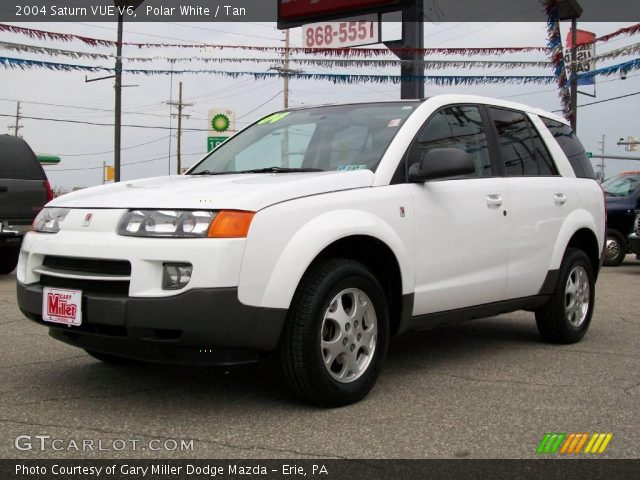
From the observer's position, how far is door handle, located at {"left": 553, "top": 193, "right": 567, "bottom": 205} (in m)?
5.32

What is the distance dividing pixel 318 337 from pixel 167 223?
91 centimetres

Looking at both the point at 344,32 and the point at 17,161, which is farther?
the point at 344,32

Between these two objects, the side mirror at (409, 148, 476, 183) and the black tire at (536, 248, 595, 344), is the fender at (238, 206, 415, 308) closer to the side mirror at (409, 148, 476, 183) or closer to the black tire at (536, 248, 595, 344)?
the side mirror at (409, 148, 476, 183)

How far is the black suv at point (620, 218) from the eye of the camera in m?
13.2

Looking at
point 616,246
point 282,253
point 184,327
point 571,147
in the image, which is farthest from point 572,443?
point 616,246

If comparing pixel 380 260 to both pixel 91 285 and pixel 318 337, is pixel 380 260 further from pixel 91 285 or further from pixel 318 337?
pixel 91 285

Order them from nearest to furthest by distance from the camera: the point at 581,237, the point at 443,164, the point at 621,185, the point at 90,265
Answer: the point at 90,265 < the point at 443,164 < the point at 581,237 < the point at 621,185

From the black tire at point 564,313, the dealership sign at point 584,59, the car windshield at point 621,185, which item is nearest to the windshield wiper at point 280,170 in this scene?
the black tire at point 564,313

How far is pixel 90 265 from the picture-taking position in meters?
3.52

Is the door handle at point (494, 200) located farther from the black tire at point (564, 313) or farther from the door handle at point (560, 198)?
the black tire at point (564, 313)
